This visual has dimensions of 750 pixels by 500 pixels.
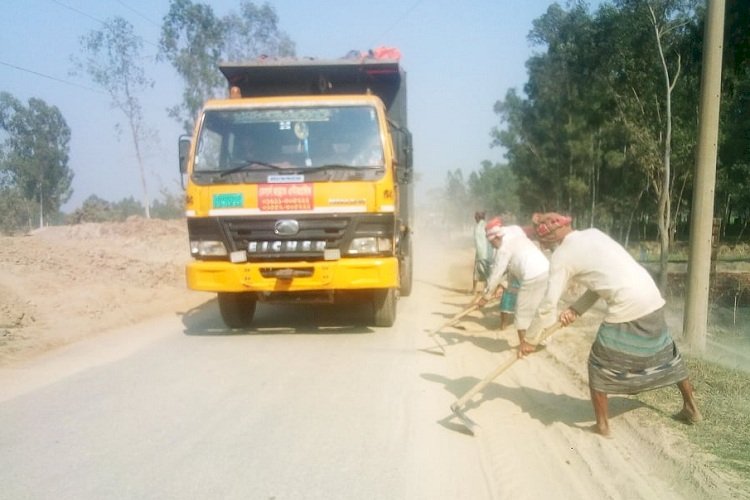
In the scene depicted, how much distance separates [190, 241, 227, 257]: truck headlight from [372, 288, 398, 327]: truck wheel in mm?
2004

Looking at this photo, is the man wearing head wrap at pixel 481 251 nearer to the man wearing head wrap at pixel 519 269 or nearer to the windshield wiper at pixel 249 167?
the man wearing head wrap at pixel 519 269

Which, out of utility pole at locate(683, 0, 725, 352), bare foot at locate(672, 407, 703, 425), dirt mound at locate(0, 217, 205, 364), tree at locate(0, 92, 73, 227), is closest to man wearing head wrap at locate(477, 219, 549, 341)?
utility pole at locate(683, 0, 725, 352)

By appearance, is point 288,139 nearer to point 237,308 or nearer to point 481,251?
point 237,308

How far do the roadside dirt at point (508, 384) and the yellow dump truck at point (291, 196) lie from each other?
159cm

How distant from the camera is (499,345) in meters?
7.24

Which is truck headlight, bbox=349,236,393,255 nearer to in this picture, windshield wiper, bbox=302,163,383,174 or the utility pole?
windshield wiper, bbox=302,163,383,174

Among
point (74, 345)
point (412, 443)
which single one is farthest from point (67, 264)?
point (412, 443)

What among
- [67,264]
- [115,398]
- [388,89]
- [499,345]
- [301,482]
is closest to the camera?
[301,482]

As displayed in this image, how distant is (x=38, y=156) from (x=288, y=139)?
A: 1948 inches

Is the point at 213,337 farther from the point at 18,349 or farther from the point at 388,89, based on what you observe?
the point at 388,89

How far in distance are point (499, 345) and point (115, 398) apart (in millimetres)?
4287

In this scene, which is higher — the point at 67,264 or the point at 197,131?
the point at 197,131

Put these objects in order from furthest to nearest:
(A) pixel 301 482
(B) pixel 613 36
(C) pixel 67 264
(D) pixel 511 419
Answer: (B) pixel 613 36, (C) pixel 67 264, (D) pixel 511 419, (A) pixel 301 482

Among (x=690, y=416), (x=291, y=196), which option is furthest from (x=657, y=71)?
(x=690, y=416)
